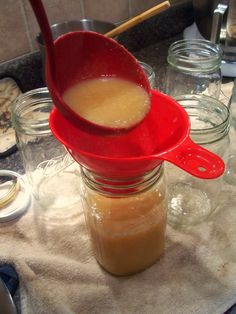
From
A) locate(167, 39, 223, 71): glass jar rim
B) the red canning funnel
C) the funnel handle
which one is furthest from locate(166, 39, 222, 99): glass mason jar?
the funnel handle

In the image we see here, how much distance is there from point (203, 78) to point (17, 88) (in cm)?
39

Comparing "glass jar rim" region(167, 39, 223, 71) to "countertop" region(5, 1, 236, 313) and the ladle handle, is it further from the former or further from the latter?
the ladle handle

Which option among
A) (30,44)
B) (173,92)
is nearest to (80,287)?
(173,92)

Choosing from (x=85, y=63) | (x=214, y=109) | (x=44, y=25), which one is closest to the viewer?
(x=44, y=25)

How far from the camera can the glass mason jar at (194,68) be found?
27.5 inches

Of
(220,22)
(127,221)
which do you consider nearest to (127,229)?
(127,221)

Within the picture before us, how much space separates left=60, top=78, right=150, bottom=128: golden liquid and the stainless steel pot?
1.35 feet

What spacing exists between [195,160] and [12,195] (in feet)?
1.19

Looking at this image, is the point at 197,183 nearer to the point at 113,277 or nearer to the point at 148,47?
the point at 113,277

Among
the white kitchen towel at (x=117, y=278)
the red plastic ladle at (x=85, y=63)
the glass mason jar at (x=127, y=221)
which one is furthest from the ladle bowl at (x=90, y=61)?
the white kitchen towel at (x=117, y=278)

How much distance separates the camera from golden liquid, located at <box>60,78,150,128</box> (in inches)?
18.7

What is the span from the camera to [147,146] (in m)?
0.50

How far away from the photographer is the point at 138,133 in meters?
0.51

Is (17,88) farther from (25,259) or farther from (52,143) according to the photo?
(25,259)
